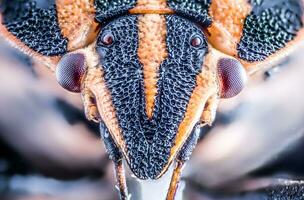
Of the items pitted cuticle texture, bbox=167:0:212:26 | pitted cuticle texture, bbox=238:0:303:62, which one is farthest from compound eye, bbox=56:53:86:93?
pitted cuticle texture, bbox=238:0:303:62

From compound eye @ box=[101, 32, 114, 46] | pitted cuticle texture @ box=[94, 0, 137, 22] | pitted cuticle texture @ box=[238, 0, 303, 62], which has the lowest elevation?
pitted cuticle texture @ box=[238, 0, 303, 62]

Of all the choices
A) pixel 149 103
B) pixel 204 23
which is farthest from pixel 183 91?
pixel 204 23

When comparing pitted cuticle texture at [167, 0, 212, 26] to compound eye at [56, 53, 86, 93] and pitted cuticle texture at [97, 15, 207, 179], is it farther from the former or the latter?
compound eye at [56, 53, 86, 93]

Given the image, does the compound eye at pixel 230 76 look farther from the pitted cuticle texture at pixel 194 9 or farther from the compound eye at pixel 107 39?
the compound eye at pixel 107 39

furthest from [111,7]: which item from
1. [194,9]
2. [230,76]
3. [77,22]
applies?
[230,76]

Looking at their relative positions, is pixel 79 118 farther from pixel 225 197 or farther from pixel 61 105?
pixel 225 197
